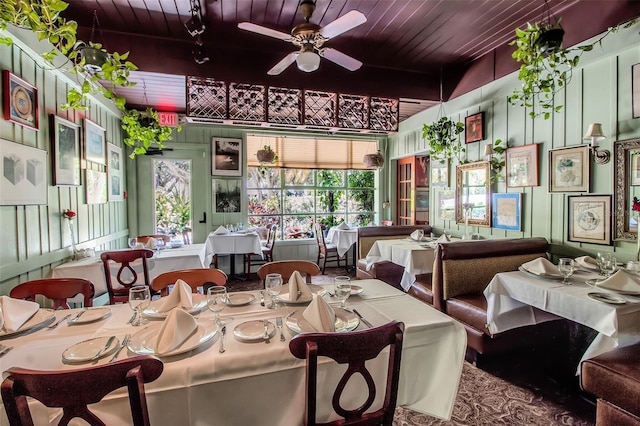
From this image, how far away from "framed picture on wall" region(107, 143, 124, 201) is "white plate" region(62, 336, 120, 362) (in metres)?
4.01

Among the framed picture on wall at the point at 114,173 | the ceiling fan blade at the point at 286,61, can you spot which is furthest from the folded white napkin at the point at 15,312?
the framed picture on wall at the point at 114,173

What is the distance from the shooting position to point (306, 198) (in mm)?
6855

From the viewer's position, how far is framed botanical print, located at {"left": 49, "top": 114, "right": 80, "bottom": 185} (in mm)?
3051

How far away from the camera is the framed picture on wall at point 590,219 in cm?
296

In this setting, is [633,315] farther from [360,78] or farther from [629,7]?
[360,78]

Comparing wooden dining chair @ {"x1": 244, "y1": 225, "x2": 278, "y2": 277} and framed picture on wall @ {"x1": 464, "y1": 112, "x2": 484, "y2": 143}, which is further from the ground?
framed picture on wall @ {"x1": 464, "y1": 112, "x2": 484, "y2": 143}

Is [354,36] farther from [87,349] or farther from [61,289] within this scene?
[87,349]

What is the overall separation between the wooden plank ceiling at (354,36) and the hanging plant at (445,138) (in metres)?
0.48

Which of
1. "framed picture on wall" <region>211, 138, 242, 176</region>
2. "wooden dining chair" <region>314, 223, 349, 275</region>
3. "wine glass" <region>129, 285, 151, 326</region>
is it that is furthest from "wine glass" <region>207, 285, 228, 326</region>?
"framed picture on wall" <region>211, 138, 242, 176</region>

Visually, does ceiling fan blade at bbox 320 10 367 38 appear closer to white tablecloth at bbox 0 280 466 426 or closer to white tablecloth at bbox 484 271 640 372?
white tablecloth at bbox 0 280 466 426

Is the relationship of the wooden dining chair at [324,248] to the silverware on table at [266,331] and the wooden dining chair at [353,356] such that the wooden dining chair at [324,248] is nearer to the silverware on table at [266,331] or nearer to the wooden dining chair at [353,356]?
the silverware on table at [266,331]

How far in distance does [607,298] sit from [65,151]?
4687mm

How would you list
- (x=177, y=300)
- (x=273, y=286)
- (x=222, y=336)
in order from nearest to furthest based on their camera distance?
(x=222, y=336)
(x=177, y=300)
(x=273, y=286)

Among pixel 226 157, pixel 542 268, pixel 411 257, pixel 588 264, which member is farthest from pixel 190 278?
pixel 226 157
